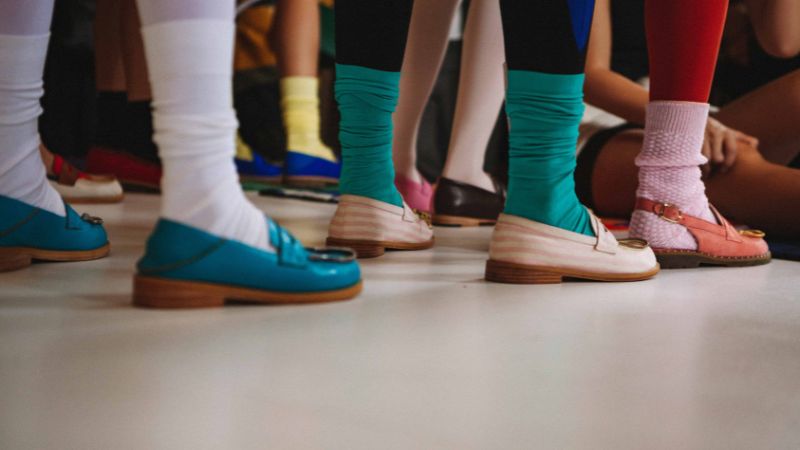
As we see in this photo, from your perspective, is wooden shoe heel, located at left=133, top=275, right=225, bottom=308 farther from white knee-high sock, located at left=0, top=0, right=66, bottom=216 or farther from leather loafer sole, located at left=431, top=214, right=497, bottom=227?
leather loafer sole, located at left=431, top=214, right=497, bottom=227

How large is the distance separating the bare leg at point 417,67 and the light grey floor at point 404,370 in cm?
74

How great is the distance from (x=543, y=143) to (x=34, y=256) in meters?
0.66

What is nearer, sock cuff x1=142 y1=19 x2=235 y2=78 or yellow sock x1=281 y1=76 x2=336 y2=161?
sock cuff x1=142 y1=19 x2=235 y2=78

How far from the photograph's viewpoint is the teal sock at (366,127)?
44.0 inches

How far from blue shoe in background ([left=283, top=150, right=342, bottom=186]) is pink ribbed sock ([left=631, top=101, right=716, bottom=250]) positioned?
1.73 metres

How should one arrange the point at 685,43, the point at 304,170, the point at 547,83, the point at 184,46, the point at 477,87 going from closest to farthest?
1. the point at 184,46
2. the point at 547,83
3. the point at 685,43
4. the point at 477,87
5. the point at 304,170

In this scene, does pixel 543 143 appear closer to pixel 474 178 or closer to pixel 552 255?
pixel 552 255

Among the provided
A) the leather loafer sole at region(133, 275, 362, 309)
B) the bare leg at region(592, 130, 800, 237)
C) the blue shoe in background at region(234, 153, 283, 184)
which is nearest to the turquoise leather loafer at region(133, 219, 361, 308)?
the leather loafer sole at region(133, 275, 362, 309)

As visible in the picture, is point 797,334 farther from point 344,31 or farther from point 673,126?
point 344,31

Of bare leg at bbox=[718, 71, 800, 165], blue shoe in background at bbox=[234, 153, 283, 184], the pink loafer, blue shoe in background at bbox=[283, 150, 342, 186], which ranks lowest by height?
blue shoe in background at bbox=[234, 153, 283, 184]

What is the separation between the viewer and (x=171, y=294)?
2.50ft

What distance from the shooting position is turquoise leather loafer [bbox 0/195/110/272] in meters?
0.95

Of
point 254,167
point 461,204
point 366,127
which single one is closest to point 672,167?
point 366,127

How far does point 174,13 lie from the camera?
0.70 metres
